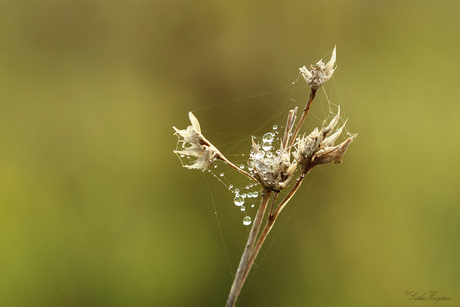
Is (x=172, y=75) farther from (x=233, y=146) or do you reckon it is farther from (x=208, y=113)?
(x=233, y=146)

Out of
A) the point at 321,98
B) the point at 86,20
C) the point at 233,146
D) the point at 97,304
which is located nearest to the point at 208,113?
the point at 233,146

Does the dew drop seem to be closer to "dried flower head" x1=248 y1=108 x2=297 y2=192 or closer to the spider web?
"dried flower head" x1=248 y1=108 x2=297 y2=192

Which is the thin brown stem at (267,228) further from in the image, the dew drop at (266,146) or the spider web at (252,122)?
the spider web at (252,122)

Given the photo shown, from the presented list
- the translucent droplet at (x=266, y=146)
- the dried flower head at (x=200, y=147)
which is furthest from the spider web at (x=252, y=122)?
the dried flower head at (x=200, y=147)

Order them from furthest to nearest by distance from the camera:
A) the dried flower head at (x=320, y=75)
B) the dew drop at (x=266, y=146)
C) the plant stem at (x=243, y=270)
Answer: the dew drop at (x=266, y=146) < the dried flower head at (x=320, y=75) < the plant stem at (x=243, y=270)

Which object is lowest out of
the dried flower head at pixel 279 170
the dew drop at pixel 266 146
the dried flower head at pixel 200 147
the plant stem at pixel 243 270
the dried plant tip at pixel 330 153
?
the plant stem at pixel 243 270

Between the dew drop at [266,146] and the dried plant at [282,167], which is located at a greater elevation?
the dew drop at [266,146]

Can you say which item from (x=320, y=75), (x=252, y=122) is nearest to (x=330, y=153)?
(x=320, y=75)

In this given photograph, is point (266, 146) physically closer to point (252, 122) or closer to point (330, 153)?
point (330, 153)

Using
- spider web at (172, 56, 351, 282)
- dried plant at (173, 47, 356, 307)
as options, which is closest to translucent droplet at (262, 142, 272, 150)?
dried plant at (173, 47, 356, 307)
